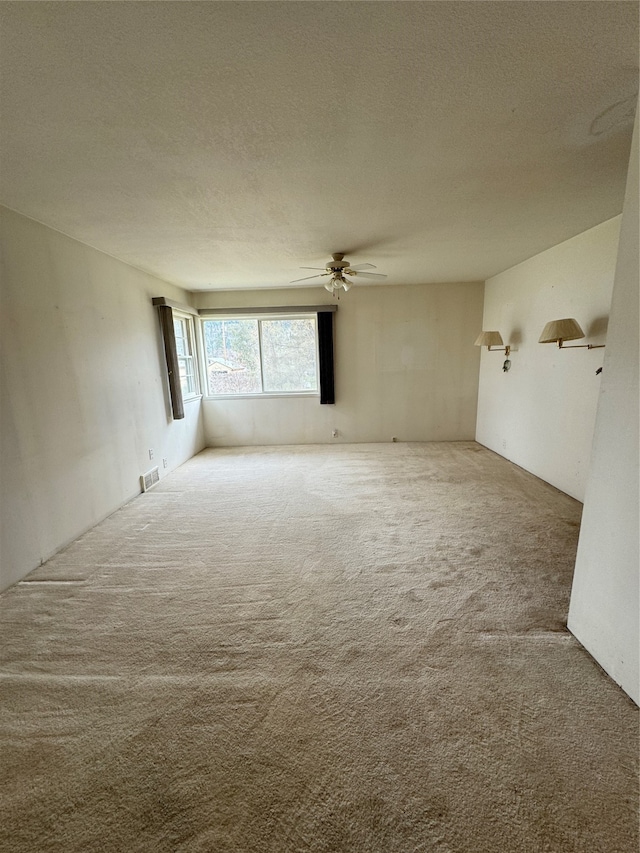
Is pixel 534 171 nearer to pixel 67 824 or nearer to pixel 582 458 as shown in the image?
pixel 582 458

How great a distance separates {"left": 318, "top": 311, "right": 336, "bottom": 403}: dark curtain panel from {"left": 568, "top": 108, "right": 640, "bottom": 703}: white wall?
148 inches

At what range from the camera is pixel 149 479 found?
3.70 meters

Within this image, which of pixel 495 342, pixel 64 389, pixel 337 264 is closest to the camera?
pixel 64 389

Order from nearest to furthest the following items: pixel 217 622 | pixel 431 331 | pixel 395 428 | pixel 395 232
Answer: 1. pixel 217 622
2. pixel 395 232
3. pixel 431 331
4. pixel 395 428

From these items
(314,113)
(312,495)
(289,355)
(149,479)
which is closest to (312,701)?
(312,495)

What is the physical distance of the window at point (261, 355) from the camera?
5.12m

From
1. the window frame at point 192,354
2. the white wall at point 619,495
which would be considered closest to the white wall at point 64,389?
the window frame at point 192,354

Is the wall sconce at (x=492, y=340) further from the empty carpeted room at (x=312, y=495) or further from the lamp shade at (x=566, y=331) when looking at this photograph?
the lamp shade at (x=566, y=331)

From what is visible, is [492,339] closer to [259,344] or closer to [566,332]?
[566,332]

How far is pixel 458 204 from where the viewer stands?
2219 millimetres

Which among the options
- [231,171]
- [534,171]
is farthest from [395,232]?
[231,171]

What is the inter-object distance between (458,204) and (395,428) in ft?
11.2

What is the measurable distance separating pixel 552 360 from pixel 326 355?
110 inches

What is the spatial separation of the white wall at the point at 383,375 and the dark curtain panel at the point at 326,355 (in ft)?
0.43
